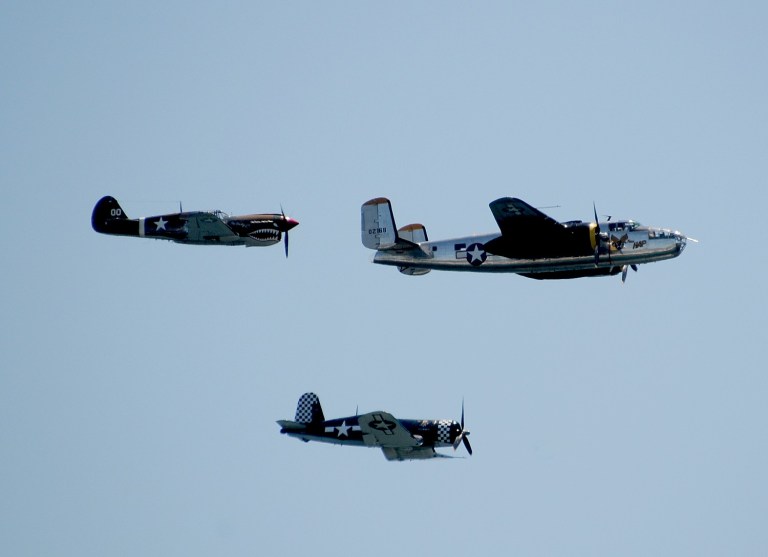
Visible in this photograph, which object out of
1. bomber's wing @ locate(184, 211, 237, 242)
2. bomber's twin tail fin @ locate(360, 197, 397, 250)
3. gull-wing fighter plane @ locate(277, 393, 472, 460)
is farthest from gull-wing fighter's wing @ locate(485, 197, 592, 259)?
bomber's wing @ locate(184, 211, 237, 242)

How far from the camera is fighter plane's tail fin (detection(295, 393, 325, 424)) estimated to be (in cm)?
6222

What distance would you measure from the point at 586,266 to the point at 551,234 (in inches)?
84.1

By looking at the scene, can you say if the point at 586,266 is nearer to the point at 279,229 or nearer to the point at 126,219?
the point at 279,229

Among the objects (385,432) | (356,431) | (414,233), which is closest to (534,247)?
(414,233)

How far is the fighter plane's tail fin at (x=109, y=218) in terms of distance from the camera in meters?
66.2

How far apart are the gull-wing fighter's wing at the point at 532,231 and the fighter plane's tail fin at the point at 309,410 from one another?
11.4m

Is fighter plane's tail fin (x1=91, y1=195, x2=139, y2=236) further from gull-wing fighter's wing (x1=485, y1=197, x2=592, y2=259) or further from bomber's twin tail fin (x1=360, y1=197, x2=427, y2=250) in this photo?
gull-wing fighter's wing (x1=485, y1=197, x2=592, y2=259)

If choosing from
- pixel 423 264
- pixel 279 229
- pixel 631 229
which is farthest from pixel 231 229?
pixel 631 229

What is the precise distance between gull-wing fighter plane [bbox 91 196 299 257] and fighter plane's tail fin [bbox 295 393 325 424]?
22.7 feet

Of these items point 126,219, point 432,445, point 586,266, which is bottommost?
point 432,445

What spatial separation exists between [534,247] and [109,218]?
819 inches

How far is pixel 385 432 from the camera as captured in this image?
56.9m

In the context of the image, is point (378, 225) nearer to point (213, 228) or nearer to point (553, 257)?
point (213, 228)

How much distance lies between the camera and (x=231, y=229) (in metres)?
63.3
